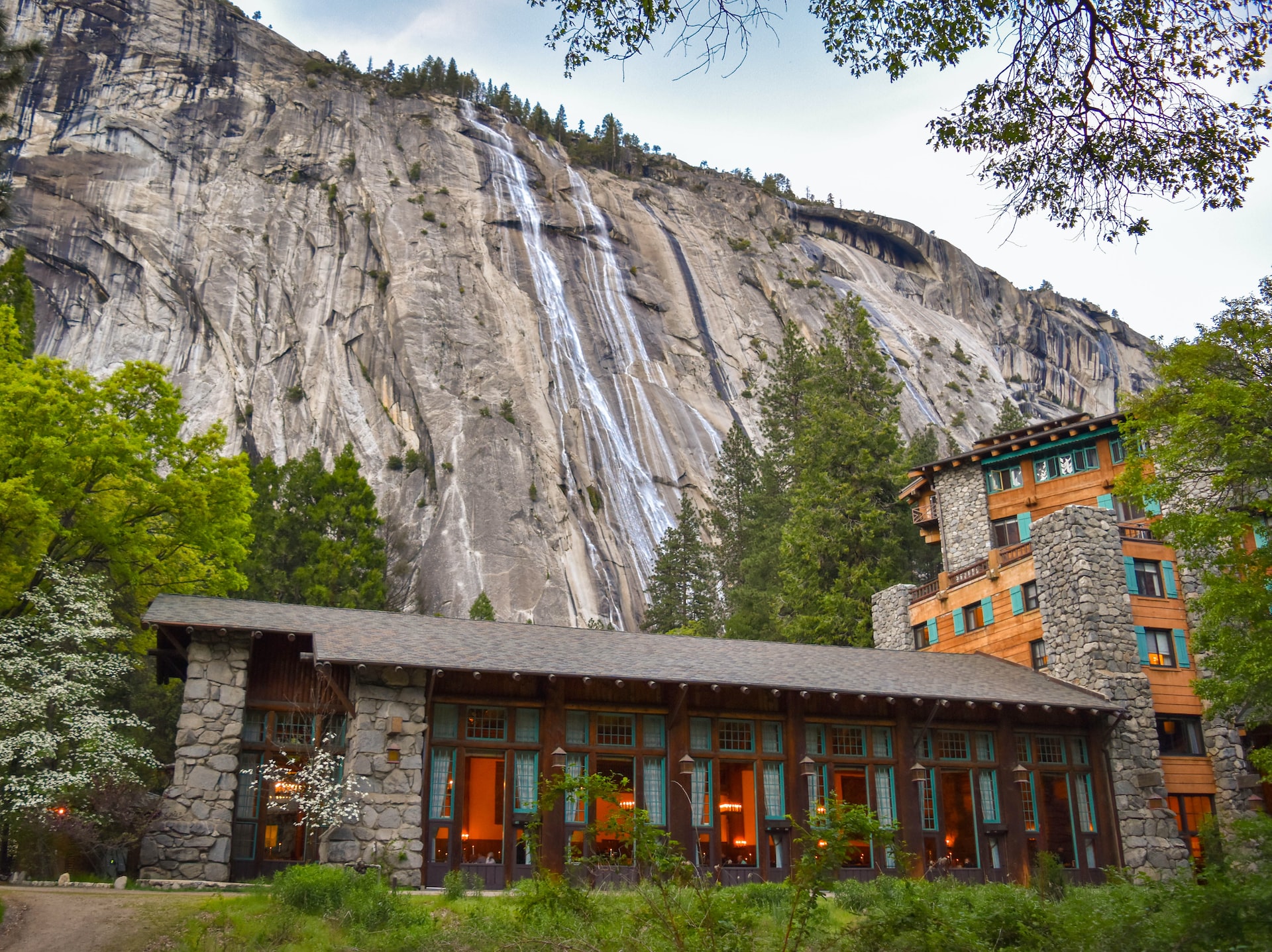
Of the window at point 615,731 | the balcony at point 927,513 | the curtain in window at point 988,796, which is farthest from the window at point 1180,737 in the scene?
the window at point 615,731

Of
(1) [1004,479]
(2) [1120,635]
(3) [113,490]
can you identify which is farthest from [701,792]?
(1) [1004,479]

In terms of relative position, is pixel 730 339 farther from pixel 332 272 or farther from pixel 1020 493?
pixel 1020 493

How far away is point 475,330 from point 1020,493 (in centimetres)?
3983

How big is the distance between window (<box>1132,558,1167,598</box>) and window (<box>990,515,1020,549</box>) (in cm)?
731

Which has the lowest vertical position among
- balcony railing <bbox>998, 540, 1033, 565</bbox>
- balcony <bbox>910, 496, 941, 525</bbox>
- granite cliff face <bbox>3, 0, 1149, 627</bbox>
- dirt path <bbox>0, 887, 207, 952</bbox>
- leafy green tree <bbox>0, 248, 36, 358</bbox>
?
dirt path <bbox>0, 887, 207, 952</bbox>

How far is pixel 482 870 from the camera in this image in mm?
19234

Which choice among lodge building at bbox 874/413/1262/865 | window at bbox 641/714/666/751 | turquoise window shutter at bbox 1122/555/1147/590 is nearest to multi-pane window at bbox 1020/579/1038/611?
lodge building at bbox 874/413/1262/865

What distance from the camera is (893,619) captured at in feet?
108

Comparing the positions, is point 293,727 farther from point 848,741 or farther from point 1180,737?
point 1180,737

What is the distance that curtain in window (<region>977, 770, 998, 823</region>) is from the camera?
72.9 ft

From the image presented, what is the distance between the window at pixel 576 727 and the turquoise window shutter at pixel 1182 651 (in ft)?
51.4

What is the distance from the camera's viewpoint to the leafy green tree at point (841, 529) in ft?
117

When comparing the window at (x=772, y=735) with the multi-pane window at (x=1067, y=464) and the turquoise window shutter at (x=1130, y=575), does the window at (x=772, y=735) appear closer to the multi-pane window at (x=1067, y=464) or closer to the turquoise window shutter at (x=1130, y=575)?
the turquoise window shutter at (x=1130, y=575)

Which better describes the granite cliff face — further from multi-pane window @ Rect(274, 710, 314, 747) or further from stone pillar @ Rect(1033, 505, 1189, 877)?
multi-pane window @ Rect(274, 710, 314, 747)
